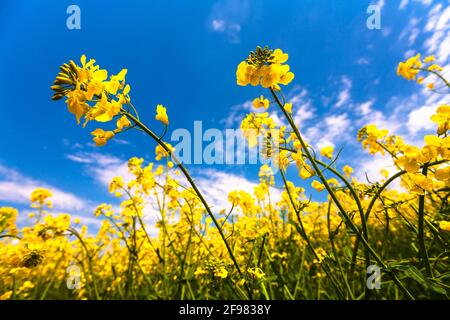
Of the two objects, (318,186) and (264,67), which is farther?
(318,186)

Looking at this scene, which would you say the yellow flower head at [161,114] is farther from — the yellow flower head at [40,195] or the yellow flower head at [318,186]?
the yellow flower head at [40,195]

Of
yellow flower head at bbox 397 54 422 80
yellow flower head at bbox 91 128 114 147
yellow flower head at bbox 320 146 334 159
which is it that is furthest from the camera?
yellow flower head at bbox 397 54 422 80

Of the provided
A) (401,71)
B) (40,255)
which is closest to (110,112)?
(40,255)

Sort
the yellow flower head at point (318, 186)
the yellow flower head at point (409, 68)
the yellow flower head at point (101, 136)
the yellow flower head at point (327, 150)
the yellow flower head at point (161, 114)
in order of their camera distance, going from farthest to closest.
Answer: the yellow flower head at point (409, 68) → the yellow flower head at point (327, 150) → the yellow flower head at point (318, 186) → the yellow flower head at point (161, 114) → the yellow flower head at point (101, 136)

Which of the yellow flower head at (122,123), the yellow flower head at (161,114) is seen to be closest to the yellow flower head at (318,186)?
the yellow flower head at (161,114)

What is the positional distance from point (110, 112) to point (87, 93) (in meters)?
0.14

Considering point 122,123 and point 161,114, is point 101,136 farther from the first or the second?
point 161,114

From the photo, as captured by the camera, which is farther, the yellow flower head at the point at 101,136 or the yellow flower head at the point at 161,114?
the yellow flower head at the point at 161,114

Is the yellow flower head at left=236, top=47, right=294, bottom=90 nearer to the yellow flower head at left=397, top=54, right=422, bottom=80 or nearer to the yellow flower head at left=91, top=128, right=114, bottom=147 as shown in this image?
the yellow flower head at left=91, top=128, right=114, bottom=147

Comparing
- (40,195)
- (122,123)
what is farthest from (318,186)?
(40,195)

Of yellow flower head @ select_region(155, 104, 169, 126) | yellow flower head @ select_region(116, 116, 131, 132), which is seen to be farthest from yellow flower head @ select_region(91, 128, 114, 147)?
yellow flower head @ select_region(155, 104, 169, 126)

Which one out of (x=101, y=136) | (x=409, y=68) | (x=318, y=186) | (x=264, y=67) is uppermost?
(x=409, y=68)
